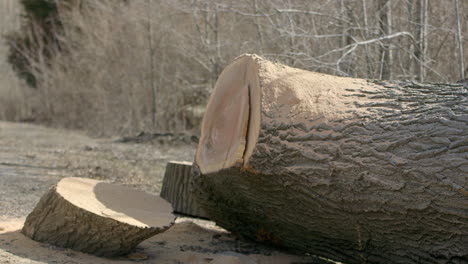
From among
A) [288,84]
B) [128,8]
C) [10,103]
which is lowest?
[10,103]

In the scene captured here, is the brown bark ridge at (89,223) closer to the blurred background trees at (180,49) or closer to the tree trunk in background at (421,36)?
the blurred background trees at (180,49)

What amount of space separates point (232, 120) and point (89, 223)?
1.04m

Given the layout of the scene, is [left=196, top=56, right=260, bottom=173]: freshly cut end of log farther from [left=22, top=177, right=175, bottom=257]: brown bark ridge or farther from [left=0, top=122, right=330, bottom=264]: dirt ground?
[left=0, top=122, right=330, bottom=264]: dirt ground

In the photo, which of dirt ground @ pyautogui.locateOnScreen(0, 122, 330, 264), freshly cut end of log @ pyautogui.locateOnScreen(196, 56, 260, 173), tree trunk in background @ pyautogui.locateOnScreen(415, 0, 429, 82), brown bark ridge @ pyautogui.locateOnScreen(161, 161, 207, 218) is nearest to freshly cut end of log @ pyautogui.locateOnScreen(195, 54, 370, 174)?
freshly cut end of log @ pyautogui.locateOnScreen(196, 56, 260, 173)

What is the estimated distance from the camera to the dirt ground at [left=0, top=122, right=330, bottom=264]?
3.27 meters

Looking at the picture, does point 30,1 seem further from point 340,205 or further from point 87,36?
point 340,205

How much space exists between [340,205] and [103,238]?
1369 mm

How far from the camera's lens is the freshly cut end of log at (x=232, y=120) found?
313 centimetres

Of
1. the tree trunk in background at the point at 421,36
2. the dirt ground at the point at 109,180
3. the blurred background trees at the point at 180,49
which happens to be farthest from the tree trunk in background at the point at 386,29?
the dirt ground at the point at 109,180

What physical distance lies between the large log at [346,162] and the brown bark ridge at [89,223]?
0.53 m

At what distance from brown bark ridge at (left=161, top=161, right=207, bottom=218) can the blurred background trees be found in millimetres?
2215

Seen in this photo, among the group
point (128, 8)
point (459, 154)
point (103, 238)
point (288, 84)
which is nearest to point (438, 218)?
point (459, 154)

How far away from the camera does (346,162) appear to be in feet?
9.39

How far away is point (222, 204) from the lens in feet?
12.2
